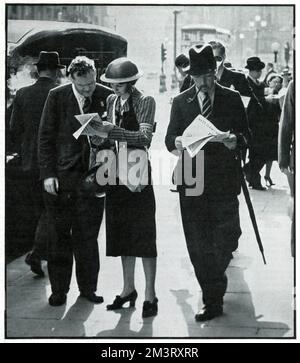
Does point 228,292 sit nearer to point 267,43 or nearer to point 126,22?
point 126,22

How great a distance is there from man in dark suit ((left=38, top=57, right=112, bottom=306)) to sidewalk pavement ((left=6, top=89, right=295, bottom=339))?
209 millimetres

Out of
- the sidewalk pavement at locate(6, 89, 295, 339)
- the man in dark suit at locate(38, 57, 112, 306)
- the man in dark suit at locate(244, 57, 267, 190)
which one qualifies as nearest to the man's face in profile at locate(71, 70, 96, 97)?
the man in dark suit at locate(38, 57, 112, 306)

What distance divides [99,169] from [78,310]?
3.36 ft

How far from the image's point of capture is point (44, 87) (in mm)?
5488

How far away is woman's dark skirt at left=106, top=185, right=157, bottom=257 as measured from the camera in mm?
4879

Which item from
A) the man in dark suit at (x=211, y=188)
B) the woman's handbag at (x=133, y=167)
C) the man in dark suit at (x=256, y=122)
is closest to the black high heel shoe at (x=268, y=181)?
the man in dark suit at (x=256, y=122)

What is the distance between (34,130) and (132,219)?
4.02 ft

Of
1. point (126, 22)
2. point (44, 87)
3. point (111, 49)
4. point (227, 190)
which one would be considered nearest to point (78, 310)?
point (227, 190)

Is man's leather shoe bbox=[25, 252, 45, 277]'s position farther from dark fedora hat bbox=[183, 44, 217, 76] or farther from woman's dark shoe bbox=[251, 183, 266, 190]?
woman's dark shoe bbox=[251, 183, 266, 190]

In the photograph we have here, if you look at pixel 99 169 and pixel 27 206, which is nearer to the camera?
pixel 99 169

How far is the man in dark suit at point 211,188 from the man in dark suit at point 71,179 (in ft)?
2.06

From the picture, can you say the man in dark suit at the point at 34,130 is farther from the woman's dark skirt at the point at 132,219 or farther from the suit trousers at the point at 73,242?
the woman's dark skirt at the point at 132,219

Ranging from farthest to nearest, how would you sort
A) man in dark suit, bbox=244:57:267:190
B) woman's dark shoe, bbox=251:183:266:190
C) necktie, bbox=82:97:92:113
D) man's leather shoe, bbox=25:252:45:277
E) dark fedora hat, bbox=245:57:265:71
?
woman's dark shoe, bbox=251:183:266:190
dark fedora hat, bbox=245:57:265:71
man in dark suit, bbox=244:57:267:190
man's leather shoe, bbox=25:252:45:277
necktie, bbox=82:97:92:113

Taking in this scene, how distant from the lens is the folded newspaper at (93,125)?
4.77 m
